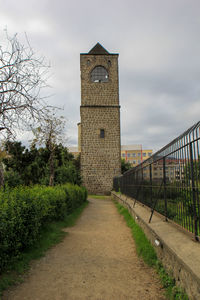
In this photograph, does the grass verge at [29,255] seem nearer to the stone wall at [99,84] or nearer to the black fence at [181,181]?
the black fence at [181,181]

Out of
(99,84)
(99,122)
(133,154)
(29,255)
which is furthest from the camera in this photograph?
(133,154)

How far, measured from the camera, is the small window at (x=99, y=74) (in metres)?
26.5

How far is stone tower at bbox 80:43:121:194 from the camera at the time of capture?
81.7 feet

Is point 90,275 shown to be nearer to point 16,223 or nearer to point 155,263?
point 155,263

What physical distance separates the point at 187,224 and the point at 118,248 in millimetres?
1977

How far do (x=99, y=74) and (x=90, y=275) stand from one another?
24785mm

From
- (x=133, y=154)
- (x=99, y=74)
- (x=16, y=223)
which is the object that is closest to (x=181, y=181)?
(x=16, y=223)

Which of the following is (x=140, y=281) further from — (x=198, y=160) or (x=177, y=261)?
(x=198, y=160)

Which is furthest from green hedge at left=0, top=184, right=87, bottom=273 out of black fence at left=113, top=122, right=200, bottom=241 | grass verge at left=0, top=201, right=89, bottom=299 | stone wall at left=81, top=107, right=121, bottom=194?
stone wall at left=81, top=107, right=121, bottom=194

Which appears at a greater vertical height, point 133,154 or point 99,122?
Answer: point 133,154

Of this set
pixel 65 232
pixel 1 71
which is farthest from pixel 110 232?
pixel 1 71

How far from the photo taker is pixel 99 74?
1046 inches

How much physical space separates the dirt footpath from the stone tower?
739 inches

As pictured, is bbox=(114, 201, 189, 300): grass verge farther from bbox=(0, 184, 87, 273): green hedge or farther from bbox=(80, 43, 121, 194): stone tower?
bbox=(80, 43, 121, 194): stone tower
